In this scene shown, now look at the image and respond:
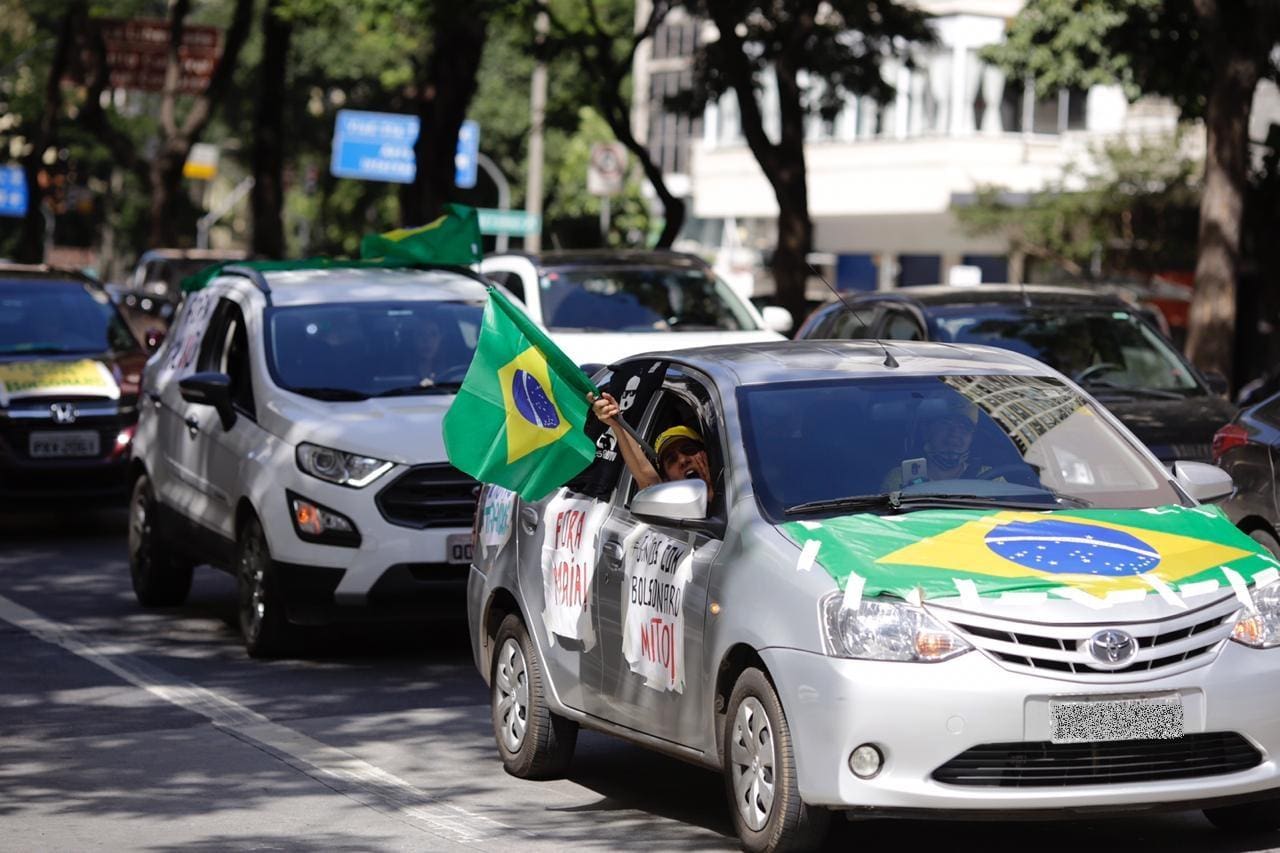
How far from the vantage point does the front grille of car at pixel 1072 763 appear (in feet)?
21.5

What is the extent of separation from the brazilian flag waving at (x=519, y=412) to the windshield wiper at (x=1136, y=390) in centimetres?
584

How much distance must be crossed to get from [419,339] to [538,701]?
4.45 metres

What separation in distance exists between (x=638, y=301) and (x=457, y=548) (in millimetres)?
5913

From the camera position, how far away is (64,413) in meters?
16.9

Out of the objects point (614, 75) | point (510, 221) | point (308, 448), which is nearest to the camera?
point (308, 448)

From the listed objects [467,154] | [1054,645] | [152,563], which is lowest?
[152,563]

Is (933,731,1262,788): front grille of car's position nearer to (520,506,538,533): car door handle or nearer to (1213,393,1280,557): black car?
(520,506,538,533): car door handle

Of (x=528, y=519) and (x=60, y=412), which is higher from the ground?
(x=528, y=519)

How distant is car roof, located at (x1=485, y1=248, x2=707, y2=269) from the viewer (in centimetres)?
1738

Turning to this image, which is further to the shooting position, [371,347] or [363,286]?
[363,286]

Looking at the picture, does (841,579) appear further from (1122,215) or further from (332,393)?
(1122,215)

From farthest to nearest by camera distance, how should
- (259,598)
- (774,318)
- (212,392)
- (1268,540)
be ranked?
(774,318)
(212,392)
(259,598)
(1268,540)

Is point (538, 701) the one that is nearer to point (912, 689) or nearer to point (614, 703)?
point (614, 703)

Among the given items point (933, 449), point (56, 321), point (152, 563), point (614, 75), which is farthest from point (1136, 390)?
point (614, 75)
